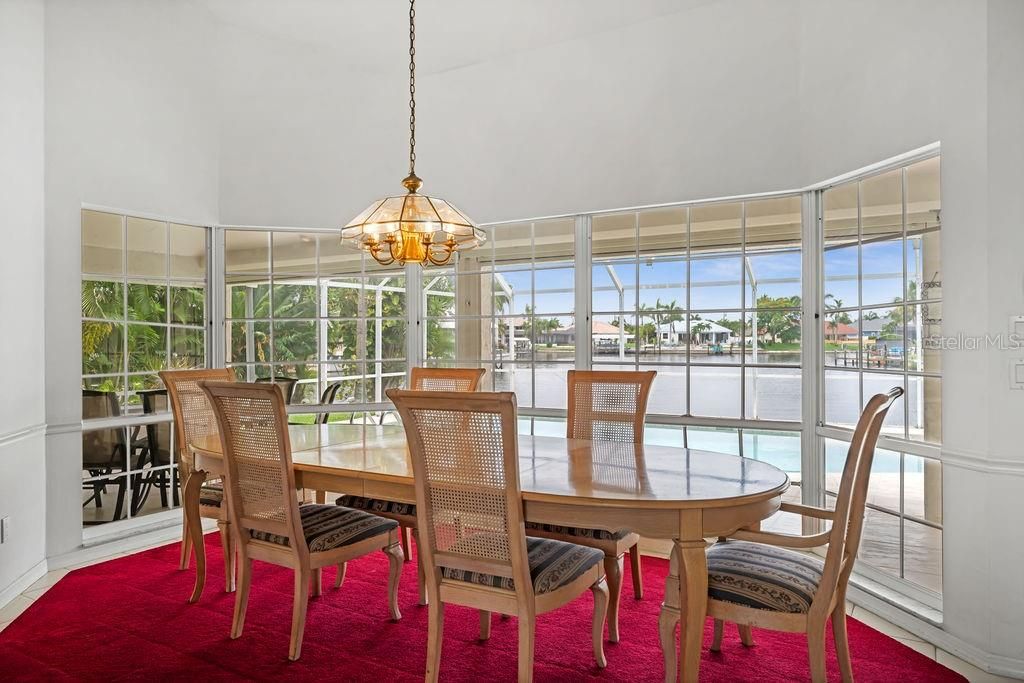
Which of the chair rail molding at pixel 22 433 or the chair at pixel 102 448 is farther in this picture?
the chair at pixel 102 448

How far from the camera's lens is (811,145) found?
3578mm

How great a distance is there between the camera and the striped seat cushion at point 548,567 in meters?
2.21

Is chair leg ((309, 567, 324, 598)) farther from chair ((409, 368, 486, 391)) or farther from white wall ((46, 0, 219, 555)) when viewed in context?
white wall ((46, 0, 219, 555))

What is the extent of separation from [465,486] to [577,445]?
3.15 feet

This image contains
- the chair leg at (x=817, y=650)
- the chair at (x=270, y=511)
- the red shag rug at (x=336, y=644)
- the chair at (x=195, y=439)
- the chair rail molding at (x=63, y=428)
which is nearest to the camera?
the chair leg at (x=817, y=650)

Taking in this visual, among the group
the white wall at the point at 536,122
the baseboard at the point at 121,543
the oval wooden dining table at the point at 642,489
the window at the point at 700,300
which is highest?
the white wall at the point at 536,122

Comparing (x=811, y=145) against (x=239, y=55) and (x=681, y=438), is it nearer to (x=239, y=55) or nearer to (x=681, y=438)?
(x=681, y=438)

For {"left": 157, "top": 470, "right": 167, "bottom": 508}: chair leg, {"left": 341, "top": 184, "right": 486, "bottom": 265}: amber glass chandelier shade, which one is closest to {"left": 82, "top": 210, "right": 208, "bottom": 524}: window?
{"left": 157, "top": 470, "right": 167, "bottom": 508}: chair leg

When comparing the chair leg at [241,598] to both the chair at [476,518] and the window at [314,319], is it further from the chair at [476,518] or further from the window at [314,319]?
the window at [314,319]

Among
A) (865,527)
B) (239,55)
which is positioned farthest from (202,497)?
(865,527)

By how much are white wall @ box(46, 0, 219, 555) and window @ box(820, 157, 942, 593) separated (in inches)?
151

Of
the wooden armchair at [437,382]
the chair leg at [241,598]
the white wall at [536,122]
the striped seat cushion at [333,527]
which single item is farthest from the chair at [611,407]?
the chair leg at [241,598]

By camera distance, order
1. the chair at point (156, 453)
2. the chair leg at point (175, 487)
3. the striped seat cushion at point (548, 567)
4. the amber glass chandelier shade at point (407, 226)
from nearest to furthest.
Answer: the striped seat cushion at point (548, 567) < the amber glass chandelier shade at point (407, 226) < the chair at point (156, 453) < the chair leg at point (175, 487)

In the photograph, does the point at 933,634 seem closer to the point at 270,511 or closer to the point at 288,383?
the point at 270,511
